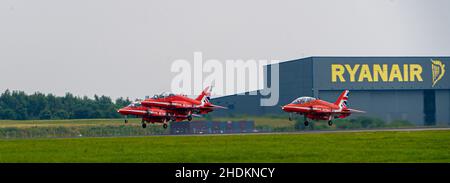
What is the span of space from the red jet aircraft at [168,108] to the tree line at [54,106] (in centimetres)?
1804

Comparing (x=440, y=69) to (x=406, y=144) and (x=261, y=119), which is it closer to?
(x=261, y=119)

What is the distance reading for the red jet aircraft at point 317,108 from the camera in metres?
76.4

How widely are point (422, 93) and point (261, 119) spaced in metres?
25.8

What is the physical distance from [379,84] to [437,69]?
8157 millimetres

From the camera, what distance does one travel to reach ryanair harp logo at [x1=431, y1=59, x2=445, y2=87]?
10069 cm

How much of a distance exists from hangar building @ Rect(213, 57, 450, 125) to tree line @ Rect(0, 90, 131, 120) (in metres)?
18.0

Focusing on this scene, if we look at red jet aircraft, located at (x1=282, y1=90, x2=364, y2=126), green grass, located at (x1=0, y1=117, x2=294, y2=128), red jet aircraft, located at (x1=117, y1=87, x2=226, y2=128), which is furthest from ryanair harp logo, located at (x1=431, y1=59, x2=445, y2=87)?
red jet aircraft, located at (x1=117, y1=87, x2=226, y2=128)

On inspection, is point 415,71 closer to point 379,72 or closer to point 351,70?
point 379,72

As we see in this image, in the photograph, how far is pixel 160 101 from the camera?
8356 centimetres

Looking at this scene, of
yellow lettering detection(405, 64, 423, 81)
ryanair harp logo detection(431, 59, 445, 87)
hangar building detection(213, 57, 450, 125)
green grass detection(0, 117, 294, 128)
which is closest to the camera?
green grass detection(0, 117, 294, 128)

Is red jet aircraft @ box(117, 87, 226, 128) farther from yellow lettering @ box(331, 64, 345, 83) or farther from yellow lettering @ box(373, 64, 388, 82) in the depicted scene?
yellow lettering @ box(373, 64, 388, 82)

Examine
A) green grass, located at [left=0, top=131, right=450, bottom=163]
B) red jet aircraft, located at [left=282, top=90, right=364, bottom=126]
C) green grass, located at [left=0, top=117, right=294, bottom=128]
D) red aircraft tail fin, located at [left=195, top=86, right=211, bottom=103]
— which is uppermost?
red aircraft tail fin, located at [left=195, top=86, right=211, bottom=103]
